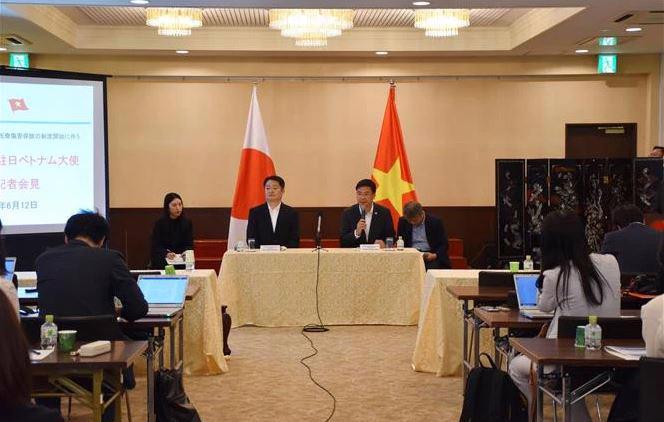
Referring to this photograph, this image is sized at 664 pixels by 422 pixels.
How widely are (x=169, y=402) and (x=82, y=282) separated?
0.78 metres

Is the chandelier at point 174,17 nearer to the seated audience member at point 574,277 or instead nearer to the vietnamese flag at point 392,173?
the vietnamese flag at point 392,173

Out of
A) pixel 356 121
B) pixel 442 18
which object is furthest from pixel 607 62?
pixel 442 18

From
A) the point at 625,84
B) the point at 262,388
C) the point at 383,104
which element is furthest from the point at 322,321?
the point at 625,84

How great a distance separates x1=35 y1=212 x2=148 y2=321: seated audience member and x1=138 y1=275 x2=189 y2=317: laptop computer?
70 centimetres

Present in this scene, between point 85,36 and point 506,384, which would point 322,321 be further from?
point 85,36

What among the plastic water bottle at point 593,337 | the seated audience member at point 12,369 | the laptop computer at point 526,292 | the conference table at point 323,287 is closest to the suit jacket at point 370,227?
the conference table at point 323,287

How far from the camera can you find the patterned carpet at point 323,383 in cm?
601

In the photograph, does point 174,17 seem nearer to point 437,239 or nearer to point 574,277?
Result: point 437,239

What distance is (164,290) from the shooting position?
228 inches

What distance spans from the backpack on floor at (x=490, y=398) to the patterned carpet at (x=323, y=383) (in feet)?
3.52

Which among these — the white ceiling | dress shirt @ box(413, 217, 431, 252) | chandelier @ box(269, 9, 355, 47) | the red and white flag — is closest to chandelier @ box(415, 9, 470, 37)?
chandelier @ box(269, 9, 355, 47)

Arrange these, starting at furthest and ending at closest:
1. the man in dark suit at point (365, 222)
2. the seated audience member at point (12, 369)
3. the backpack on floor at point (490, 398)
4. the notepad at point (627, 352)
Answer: the man in dark suit at point (365, 222) → the backpack on floor at point (490, 398) → the notepad at point (627, 352) → the seated audience member at point (12, 369)

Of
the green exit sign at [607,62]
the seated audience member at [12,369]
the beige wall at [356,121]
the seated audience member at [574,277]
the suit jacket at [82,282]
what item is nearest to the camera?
the seated audience member at [12,369]

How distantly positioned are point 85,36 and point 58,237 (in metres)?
4.58
